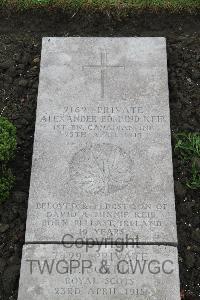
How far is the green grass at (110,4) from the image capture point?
6.32m

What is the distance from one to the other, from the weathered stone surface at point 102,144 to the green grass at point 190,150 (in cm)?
27

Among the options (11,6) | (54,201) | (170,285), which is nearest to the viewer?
(170,285)

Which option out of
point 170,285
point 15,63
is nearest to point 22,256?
point 170,285

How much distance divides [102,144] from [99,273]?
3.90 ft

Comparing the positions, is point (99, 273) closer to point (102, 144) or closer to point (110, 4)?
point (102, 144)

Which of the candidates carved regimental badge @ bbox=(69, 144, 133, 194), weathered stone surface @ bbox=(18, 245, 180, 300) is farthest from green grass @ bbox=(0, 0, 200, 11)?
weathered stone surface @ bbox=(18, 245, 180, 300)

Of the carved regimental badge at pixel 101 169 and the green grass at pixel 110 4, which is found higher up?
the green grass at pixel 110 4

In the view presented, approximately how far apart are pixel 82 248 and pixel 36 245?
14.8 inches

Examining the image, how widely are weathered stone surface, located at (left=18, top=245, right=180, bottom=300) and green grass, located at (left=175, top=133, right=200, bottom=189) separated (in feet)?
2.98

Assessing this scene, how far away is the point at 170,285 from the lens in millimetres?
4242

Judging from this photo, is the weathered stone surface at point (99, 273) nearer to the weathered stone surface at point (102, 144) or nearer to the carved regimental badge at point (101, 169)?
the weathered stone surface at point (102, 144)

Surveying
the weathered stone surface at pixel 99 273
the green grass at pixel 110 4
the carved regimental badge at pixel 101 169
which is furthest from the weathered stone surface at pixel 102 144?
the green grass at pixel 110 4

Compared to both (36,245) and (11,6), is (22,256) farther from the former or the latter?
(11,6)

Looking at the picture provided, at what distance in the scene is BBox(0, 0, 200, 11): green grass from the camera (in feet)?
20.7
